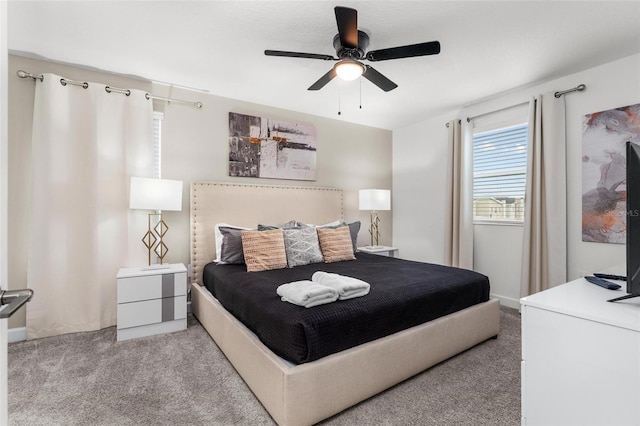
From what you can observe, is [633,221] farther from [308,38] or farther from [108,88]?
[108,88]

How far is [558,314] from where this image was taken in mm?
1150

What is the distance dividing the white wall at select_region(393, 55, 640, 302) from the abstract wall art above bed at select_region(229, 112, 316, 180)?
1634 mm

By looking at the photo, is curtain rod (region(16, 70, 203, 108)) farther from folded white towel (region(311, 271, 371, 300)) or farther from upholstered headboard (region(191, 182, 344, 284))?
folded white towel (region(311, 271, 371, 300))

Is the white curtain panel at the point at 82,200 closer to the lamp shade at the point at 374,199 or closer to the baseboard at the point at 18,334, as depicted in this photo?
the baseboard at the point at 18,334

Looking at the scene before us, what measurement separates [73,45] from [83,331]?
250 centimetres

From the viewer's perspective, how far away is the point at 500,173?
3.60 metres

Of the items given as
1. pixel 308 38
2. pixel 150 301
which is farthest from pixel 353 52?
pixel 150 301

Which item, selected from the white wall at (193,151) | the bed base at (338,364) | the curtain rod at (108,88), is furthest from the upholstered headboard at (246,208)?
the bed base at (338,364)

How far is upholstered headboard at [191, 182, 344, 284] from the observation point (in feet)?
10.9

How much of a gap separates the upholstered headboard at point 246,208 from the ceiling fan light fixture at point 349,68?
1866 mm

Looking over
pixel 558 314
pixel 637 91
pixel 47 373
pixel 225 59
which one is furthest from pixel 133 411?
pixel 637 91

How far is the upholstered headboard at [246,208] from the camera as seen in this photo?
3.31 metres

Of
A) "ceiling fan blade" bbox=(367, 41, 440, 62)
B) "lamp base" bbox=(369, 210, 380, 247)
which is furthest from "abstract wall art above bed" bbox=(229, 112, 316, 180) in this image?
"ceiling fan blade" bbox=(367, 41, 440, 62)

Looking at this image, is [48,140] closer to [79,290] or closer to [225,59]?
[79,290]
